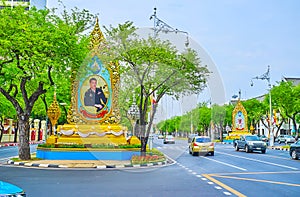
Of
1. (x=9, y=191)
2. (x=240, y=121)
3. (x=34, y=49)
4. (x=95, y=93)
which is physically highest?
(x=34, y=49)

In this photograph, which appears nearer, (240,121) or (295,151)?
(295,151)

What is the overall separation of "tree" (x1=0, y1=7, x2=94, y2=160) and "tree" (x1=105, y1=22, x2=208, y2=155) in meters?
2.27

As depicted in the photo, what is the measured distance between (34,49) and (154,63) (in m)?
7.18

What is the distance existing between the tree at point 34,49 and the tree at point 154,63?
2.27 meters

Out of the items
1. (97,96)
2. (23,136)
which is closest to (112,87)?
(97,96)

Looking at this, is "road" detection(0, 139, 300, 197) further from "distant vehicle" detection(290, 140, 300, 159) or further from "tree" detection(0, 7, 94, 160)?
"distant vehicle" detection(290, 140, 300, 159)

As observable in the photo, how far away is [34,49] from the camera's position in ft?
64.6

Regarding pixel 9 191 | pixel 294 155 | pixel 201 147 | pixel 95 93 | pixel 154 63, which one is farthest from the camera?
pixel 201 147

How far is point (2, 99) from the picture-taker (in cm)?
3994

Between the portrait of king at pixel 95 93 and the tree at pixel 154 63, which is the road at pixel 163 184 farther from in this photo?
the portrait of king at pixel 95 93

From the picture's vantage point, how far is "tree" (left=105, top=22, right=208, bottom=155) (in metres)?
23.3

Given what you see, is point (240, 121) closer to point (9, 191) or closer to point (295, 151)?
point (295, 151)

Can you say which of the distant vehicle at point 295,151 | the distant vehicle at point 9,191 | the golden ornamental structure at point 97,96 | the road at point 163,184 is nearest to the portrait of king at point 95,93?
the golden ornamental structure at point 97,96

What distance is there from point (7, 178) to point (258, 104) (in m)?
63.9
